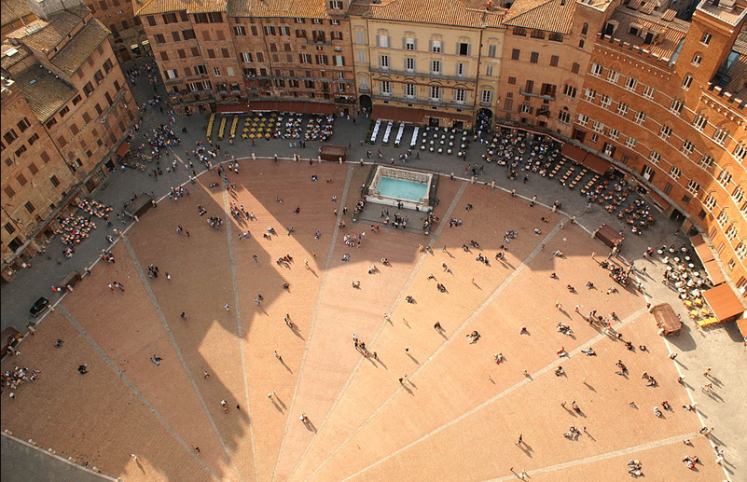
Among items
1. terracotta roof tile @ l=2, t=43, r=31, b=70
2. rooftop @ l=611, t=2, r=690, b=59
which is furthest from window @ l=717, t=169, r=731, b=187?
terracotta roof tile @ l=2, t=43, r=31, b=70

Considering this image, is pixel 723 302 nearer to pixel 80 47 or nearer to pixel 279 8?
pixel 279 8

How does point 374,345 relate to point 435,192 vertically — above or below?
below

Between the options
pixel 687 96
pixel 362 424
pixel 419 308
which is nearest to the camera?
pixel 362 424

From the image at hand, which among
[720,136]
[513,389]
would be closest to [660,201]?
[720,136]

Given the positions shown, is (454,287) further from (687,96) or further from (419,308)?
(687,96)

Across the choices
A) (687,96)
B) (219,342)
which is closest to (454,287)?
(219,342)

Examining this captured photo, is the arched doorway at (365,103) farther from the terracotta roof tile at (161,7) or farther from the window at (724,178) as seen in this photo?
the window at (724,178)

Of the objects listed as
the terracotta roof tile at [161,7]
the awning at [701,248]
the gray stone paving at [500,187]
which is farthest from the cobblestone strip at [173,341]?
the awning at [701,248]
